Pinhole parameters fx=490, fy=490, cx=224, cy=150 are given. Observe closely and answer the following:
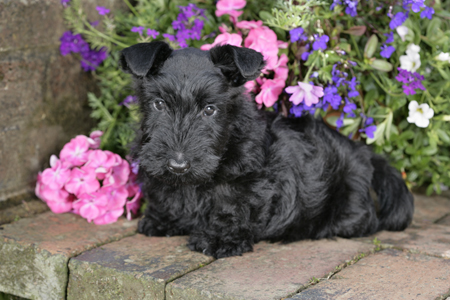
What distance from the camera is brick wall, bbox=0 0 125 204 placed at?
12.3ft

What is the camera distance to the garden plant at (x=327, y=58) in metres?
3.69

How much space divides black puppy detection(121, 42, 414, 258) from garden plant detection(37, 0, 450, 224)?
1.13 ft

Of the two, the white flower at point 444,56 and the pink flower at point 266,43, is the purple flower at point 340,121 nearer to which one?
the pink flower at point 266,43

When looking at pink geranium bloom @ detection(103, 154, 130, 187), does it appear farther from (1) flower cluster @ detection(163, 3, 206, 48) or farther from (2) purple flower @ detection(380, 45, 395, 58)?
(2) purple flower @ detection(380, 45, 395, 58)

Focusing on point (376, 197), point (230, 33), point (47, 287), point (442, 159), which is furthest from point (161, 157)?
point (442, 159)

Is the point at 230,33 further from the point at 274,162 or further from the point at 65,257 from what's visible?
the point at 65,257

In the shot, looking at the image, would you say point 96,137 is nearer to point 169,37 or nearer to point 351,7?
point 169,37

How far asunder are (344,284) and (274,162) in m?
0.93

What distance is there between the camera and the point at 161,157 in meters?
2.79

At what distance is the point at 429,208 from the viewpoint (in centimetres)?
441

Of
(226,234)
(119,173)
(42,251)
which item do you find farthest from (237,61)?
(42,251)

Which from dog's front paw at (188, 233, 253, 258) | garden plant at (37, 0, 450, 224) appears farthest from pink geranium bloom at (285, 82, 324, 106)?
dog's front paw at (188, 233, 253, 258)

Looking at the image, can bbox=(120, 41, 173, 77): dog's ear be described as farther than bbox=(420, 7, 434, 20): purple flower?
No

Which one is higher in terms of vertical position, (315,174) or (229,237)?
(315,174)
